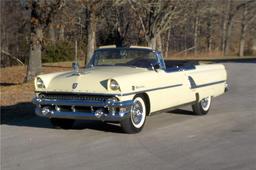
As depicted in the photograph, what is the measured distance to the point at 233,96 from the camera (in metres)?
16.6

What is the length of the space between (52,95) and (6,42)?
39947 mm

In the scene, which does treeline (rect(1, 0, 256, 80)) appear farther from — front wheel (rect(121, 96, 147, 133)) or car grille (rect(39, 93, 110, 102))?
front wheel (rect(121, 96, 147, 133))

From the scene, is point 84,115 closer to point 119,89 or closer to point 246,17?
point 119,89

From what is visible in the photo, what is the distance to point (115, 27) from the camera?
121 feet

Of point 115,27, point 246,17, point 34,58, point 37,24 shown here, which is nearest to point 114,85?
point 37,24

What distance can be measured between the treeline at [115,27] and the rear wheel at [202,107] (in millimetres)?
8317

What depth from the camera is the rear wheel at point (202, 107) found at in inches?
495

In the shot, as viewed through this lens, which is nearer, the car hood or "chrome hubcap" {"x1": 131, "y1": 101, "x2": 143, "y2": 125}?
the car hood

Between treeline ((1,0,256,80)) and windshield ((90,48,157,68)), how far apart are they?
325 inches

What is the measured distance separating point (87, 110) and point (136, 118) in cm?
85

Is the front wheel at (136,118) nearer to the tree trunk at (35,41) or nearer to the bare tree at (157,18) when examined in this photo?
the tree trunk at (35,41)

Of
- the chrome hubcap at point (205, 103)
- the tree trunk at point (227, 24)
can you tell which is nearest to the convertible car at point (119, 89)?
the chrome hubcap at point (205, 103)

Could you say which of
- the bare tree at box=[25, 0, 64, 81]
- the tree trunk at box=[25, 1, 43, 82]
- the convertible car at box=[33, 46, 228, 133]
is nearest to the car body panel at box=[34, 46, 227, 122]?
the convertible car at box=[33, 46, 228, 133]

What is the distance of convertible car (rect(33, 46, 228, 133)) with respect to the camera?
32.8 ft
